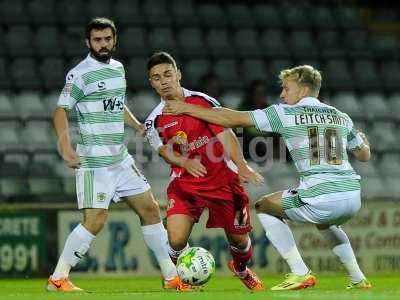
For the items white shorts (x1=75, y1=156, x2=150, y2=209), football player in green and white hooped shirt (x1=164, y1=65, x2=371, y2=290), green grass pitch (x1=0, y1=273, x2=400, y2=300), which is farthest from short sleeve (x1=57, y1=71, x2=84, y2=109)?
green grass pitch (x1=0, y1=273, x2=400, y2=300)

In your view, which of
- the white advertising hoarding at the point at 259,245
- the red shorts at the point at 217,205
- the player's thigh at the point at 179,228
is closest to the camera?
the player's thigh at the point at 179,228

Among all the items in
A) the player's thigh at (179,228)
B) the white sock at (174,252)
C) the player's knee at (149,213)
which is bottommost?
the white sock at (174,252)

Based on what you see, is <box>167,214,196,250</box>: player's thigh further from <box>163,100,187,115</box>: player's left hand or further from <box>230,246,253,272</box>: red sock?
<box>163,100,187,115</box>: player's left hand

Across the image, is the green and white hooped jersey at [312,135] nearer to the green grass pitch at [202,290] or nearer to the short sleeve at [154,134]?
the green grass pitch at [202,290]

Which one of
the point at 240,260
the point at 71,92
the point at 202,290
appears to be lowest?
the point at 202,290

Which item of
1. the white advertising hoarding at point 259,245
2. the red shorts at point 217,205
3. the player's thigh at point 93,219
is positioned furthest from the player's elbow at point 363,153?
A: the white advertising hoarding at point 259,245

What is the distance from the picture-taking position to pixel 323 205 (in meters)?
7.73

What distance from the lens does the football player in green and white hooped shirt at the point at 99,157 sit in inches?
329

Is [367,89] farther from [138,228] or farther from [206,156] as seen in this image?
[206,156]

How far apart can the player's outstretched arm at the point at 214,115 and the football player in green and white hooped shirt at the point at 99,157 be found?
87 cm

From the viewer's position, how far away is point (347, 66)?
1545 centimetres

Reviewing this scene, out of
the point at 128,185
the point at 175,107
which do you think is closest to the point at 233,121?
the point at 175,107

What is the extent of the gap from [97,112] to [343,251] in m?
2.06

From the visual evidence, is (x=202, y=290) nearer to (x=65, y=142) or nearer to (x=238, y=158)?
(x=238, y=158)
